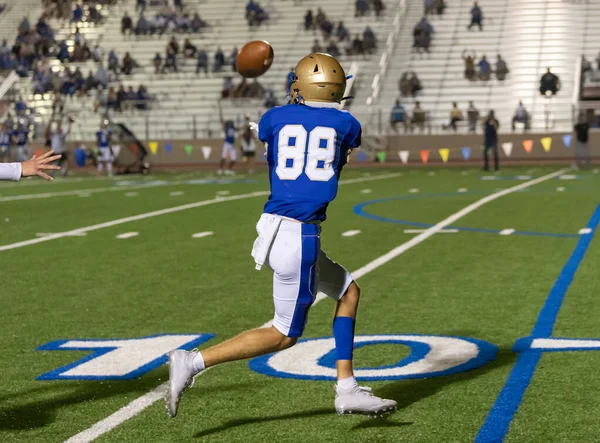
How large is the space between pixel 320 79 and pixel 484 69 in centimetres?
3207

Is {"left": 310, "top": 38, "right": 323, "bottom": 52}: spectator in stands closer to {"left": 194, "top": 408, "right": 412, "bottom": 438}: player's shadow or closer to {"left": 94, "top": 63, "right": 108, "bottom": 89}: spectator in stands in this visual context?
{"left": 94, "top": 63, "right": 108, "bottom": 89}: spectator in stands

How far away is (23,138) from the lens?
3425cm

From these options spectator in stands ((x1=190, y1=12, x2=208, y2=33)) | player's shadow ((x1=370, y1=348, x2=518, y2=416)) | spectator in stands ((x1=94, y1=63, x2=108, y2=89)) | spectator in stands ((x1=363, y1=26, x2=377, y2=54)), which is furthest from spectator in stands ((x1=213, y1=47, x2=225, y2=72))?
player's shadow ((x1=370, y1=348, x2=518, y2=416))

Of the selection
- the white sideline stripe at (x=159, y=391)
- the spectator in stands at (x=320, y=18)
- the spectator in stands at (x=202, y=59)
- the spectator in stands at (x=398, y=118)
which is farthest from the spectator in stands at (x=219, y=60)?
the white sideline stripe at (x=159, y=391)

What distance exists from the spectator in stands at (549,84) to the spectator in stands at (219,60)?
1054 centimetres

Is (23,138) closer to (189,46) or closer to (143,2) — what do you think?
(189,46)

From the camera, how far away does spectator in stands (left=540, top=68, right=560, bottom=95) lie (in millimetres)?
34531

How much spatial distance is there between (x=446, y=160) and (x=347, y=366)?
2799cm

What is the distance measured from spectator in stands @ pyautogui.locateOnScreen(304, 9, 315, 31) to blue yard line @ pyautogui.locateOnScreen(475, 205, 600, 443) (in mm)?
30474

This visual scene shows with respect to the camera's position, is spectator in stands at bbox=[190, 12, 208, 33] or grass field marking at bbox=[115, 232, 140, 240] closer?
grass field marking at bbox=[115, 232, 140, 240]

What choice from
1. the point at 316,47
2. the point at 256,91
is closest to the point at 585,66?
the point at 316,47

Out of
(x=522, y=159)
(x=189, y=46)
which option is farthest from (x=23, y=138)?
(x=522, y=159)

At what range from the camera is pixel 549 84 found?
3450cm

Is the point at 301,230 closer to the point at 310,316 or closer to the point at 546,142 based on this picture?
the point at 310,316
